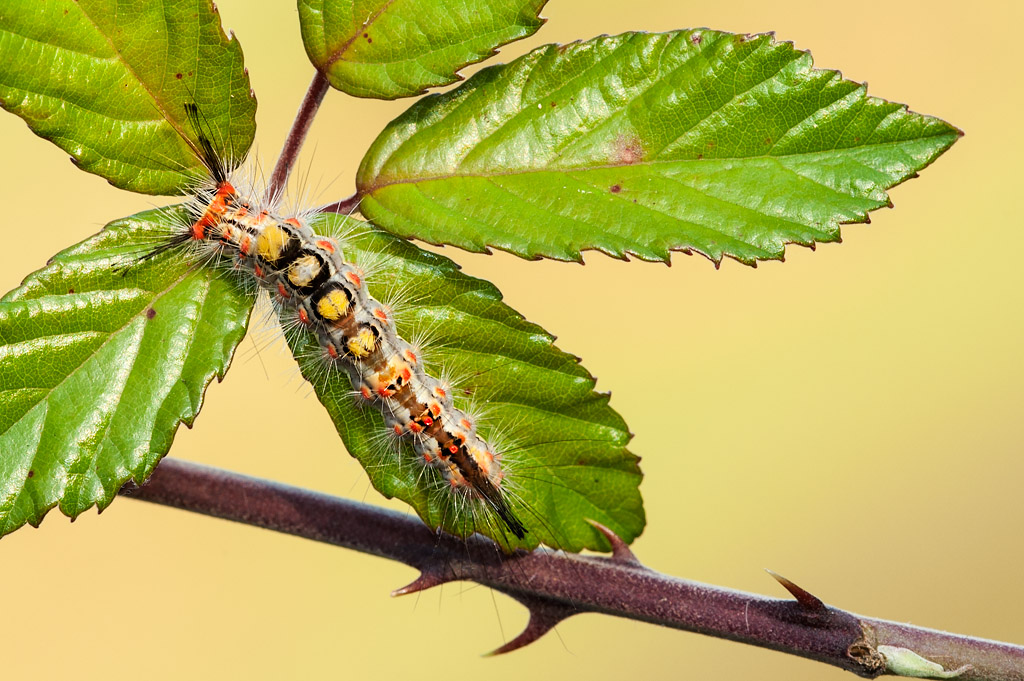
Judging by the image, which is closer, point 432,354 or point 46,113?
point 46,113

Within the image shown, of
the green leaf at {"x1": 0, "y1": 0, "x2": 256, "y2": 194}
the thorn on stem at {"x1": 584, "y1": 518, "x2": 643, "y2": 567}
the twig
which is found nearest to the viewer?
the green leaf at {"x1": 0, "y1": 0, "x2": 256, "y2": 194}

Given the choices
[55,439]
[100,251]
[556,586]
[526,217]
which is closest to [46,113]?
[100,251]

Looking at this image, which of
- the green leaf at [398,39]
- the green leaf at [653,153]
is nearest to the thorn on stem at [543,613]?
the green leaf at [653,153]

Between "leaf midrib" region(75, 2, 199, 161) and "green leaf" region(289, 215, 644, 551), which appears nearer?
"leaf midrib" region(75, 2, 199, 161)

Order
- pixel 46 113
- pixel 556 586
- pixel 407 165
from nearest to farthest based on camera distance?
pixel 46 113, pixel 407 165, pixel 556 586

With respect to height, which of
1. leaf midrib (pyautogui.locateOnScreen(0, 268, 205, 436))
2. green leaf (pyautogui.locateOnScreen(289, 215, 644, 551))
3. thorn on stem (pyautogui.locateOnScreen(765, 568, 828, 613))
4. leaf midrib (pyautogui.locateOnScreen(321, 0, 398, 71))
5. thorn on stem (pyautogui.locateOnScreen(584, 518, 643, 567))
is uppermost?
leaf midrib (pyautogui.locateOnScreen(321, 0, 398, 71))

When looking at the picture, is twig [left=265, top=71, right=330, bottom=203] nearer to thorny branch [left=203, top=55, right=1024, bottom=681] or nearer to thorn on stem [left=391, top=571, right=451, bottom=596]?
thorny branch [left=203, top=55, right=1024, bottom=681]

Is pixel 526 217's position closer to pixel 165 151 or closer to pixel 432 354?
pixel 432 354

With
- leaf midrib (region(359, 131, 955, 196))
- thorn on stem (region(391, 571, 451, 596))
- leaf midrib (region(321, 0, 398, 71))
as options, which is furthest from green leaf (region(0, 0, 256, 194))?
thorn on stem (region(391, 571, 451, 596))
